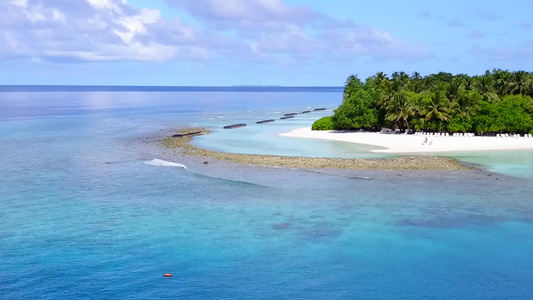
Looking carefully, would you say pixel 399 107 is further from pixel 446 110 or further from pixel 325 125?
pixel 325 125

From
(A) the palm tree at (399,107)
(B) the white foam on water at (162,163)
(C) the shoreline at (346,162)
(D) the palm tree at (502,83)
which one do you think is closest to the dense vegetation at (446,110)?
(A) the palm tree at (399,107)

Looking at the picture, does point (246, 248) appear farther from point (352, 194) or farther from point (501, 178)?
point (501, 178)

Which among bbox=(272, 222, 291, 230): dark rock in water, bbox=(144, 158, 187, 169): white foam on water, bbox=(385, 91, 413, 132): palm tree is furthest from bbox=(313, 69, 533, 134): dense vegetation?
bbox=(272, 222, 291, 230): dark rock in water

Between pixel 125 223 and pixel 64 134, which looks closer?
pixel 125 223

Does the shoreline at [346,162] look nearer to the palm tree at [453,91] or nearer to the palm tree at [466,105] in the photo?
the palm tree at [466,105]

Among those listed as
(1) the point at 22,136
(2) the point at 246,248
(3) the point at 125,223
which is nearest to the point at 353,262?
(2) the point at 246,248

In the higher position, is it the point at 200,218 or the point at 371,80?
the point at 371,80

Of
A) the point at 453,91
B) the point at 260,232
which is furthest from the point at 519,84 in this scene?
the point at 260,232
